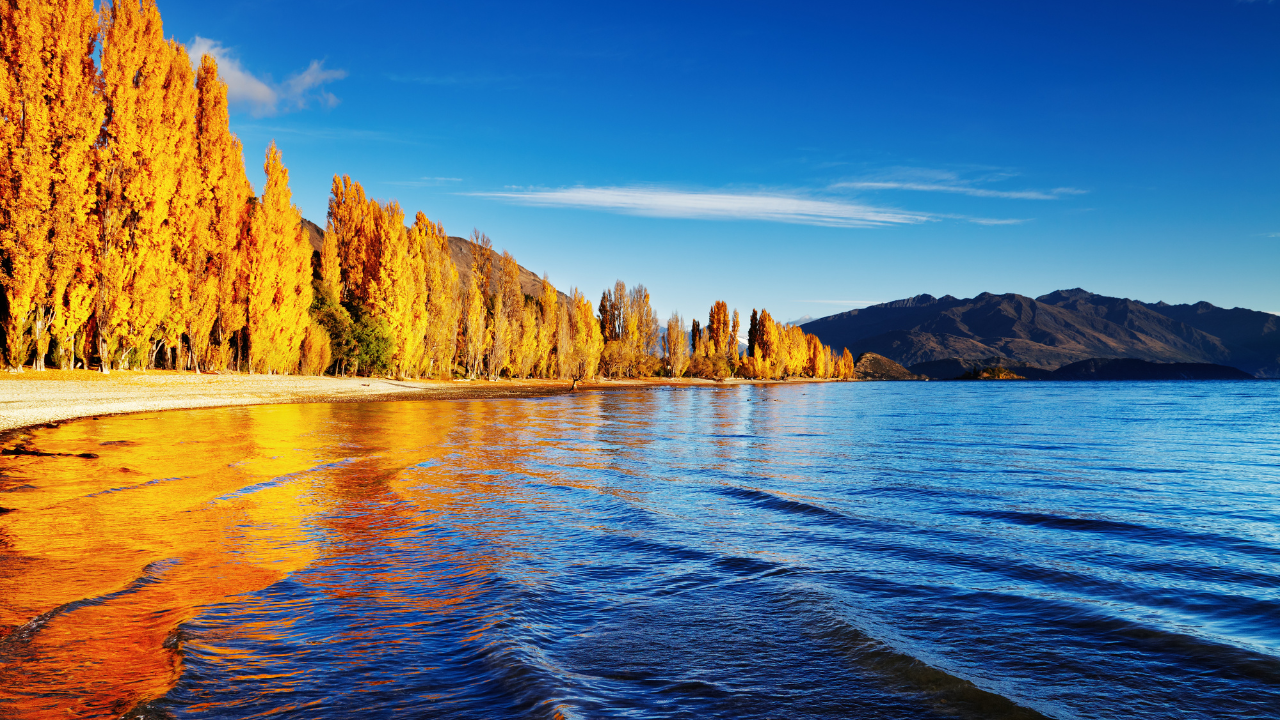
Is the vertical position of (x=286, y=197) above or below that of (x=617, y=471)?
above

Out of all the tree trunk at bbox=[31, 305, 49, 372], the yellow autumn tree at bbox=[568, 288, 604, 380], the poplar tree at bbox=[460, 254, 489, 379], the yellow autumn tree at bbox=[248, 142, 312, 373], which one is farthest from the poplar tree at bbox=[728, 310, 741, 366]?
the tree trunk at bbox=[31, 305, 49, 372]

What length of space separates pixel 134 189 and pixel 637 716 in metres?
39.8

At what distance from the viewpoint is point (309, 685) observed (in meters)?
4.19

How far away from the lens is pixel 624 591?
21.2 ft

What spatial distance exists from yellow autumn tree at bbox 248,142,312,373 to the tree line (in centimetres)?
10

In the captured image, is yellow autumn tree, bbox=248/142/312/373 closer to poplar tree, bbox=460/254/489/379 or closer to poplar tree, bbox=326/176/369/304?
poplar tree, bbox=326/176/369/304

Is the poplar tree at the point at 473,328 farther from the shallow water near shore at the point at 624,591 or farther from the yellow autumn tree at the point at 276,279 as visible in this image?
the shallow water near shore at the point at 624,591

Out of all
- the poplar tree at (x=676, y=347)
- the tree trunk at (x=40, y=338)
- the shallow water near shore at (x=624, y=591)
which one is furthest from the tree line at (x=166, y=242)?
the poplar tree at (x=676, y=347)

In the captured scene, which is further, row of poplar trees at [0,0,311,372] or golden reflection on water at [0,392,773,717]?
row of poplar trees at [0,0,311,372]

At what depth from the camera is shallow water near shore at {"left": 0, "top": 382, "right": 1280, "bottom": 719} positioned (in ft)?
14.0

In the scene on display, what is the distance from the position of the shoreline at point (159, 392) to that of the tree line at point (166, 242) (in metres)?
2.14

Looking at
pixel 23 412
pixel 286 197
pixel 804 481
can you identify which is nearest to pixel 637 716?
pixel 804 481

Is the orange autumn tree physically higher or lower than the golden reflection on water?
higher

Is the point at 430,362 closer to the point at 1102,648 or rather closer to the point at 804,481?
the point at 804,481
